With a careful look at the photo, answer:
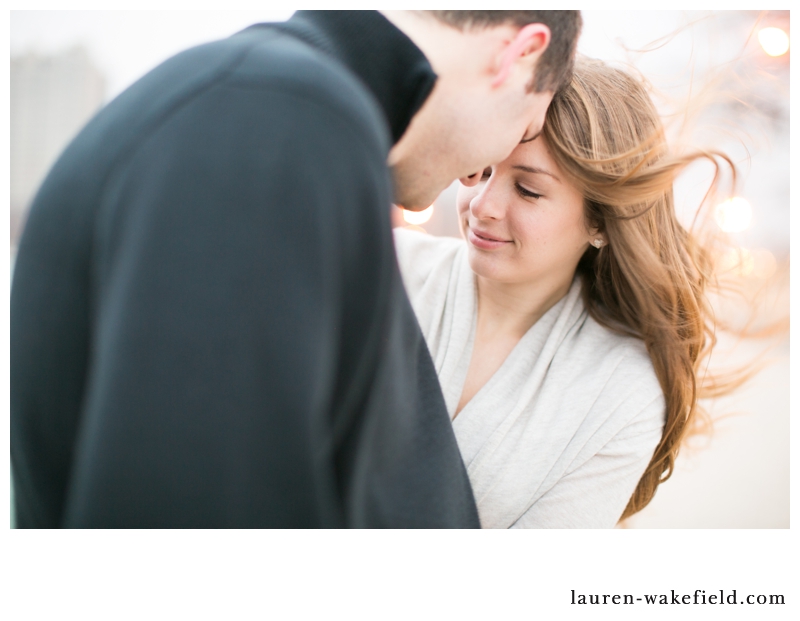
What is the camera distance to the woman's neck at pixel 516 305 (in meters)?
1.15

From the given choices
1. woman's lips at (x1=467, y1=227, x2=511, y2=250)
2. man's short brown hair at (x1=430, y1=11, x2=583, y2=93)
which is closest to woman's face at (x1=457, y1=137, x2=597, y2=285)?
woman's lips at (x1=467, y1=227, x2=511, y2=250)

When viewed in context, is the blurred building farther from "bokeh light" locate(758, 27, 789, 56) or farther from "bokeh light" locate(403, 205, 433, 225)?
"bokeh light" locate(758, 27, 789, 56)

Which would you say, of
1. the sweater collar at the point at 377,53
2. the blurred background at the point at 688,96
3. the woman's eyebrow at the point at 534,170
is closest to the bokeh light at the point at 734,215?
the blurred background at the point at 688,96

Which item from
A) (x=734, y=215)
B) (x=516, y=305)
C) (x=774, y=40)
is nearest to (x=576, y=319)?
(x=516, y=305)

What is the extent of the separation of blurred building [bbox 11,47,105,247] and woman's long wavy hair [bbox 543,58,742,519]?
837 mm

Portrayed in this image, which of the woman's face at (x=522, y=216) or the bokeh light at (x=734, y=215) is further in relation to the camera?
the bokeh light at (x=734, y=215)

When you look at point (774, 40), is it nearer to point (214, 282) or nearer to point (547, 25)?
point (547, 25)

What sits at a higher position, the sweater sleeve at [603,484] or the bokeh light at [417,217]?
the bokeh light at [417,217]

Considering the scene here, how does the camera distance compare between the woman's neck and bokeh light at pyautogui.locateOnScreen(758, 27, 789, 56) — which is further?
the woman's neck

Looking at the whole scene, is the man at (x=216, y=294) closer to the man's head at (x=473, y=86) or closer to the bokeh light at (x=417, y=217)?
the man's head at (x=473, y=86)

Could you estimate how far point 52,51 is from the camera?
996 millimetres

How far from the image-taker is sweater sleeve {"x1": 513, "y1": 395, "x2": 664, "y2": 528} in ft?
3.12

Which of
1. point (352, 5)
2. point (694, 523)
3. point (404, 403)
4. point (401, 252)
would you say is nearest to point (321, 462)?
point (404, 403)

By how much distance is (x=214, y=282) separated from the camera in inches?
16.5
